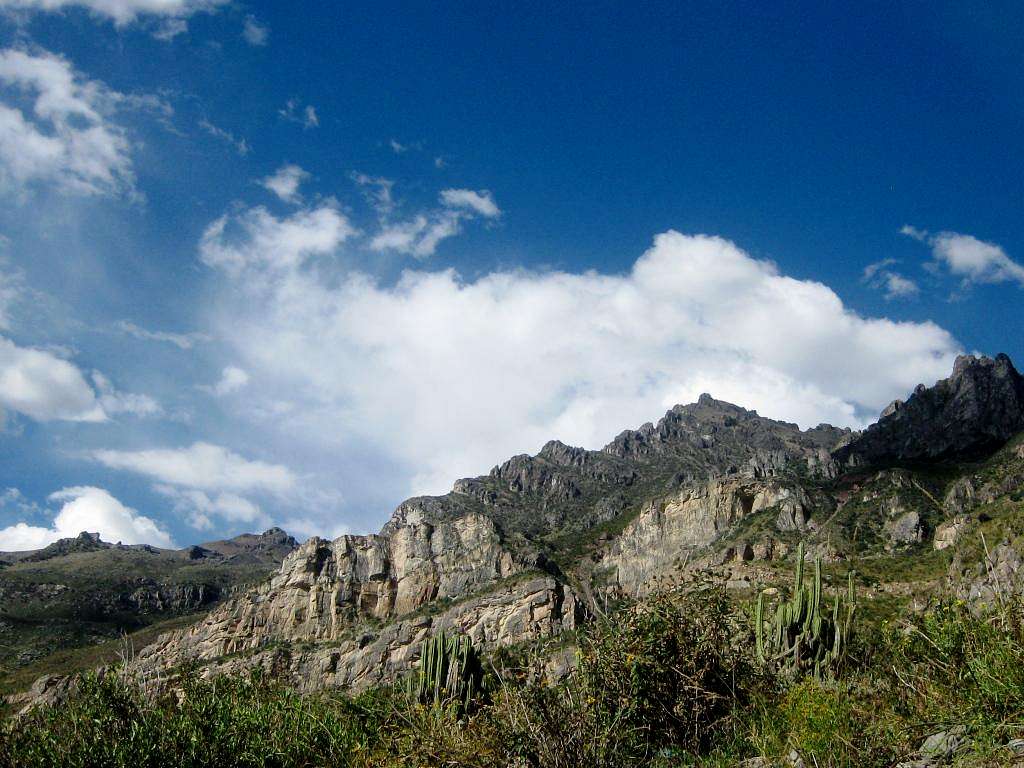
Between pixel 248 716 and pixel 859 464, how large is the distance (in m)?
128

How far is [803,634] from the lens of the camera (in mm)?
16156

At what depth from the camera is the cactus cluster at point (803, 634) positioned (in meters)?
14.9

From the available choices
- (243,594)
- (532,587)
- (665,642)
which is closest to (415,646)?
(532,587)

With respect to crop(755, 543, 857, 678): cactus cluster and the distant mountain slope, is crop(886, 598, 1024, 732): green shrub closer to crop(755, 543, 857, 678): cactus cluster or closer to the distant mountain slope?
crop(755, 543, 857, 678): cactus cluster

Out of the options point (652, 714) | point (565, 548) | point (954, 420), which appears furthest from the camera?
point (565, 548)

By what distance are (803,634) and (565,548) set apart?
11604cm

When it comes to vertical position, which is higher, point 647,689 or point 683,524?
point 683,524

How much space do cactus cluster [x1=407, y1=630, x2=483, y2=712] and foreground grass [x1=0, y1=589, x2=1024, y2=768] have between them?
323 centimetres

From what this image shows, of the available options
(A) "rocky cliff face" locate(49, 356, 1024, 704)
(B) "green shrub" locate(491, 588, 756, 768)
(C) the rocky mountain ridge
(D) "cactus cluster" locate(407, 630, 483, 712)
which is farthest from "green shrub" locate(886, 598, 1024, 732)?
(C) the rocky mountain ridge

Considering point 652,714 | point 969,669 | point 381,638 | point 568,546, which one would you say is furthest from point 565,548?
point 969,669

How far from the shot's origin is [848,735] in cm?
785

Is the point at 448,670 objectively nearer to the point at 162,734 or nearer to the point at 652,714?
the point at 162,734

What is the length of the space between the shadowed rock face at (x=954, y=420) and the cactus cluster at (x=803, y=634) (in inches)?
4104

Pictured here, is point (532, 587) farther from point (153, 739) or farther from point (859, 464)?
point (153, 739)
